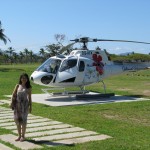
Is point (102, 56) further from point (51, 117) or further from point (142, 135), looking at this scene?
point (142, 135)

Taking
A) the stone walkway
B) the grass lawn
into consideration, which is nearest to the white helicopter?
the grass lawn

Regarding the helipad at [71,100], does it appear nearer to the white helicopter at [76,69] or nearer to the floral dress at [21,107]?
the white helicopter at [76,69]

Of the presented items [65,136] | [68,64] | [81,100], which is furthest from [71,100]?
[65,136]

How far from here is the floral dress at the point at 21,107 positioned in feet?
27.9

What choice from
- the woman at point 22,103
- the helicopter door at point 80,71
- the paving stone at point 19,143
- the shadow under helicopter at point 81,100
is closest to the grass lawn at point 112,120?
the paving stone at point 19,143

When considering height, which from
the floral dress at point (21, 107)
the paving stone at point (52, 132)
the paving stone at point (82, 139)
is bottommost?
the paving stone at point (82, 139)

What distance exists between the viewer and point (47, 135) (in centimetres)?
944

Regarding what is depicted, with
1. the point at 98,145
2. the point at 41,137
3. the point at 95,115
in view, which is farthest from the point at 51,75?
the point at 98,145

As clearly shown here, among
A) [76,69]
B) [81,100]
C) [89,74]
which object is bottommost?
[81,100]

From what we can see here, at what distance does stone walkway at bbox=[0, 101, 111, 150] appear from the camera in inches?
337

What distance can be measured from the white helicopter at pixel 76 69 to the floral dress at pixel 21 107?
8.29 metres

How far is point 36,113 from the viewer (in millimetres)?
13078

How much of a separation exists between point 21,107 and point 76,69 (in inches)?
359

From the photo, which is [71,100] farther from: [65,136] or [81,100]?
[65,136]
